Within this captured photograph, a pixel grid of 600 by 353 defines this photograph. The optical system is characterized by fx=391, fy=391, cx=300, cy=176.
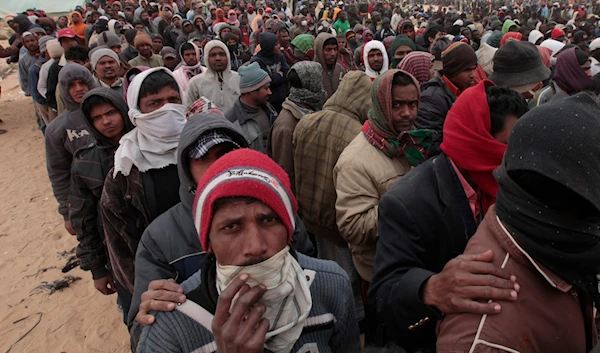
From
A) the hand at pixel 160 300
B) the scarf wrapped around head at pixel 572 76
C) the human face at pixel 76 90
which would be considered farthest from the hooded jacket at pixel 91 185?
the scarf wrapped around head at pixel 572 76

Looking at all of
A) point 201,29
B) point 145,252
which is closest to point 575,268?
point 145,252

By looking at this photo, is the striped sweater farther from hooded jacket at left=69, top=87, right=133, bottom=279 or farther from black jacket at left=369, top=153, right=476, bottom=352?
hooded jacket at left=69, top=87, right=133, bottom=279

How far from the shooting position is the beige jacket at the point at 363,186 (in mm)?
2421

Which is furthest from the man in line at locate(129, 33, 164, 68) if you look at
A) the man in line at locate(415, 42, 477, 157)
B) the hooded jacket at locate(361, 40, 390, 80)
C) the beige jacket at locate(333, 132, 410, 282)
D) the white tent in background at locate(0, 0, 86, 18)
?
the white tent in background at locate(0, 0, 86, 18)

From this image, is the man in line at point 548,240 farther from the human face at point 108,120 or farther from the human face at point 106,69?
the human face at point 106,69

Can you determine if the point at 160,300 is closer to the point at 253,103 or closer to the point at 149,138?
the point at 149,138

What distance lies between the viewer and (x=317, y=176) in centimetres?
312

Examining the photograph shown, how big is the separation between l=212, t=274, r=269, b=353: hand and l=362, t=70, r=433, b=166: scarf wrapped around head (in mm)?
1540

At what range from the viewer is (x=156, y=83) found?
2637mm

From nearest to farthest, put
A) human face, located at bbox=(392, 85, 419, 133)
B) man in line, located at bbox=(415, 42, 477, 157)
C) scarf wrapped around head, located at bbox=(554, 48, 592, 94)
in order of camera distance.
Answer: human face, located at bbox=(392, 85, 419, 133) → man in line, located at bbox=(415, 42, 477, 157) → scarf wrapped around head, located at bbox=(554, 48, 592, 94)

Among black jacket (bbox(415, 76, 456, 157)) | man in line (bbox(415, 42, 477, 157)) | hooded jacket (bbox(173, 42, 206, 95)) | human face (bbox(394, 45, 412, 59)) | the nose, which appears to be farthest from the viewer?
human face (bbox(394, 45, 412, 59))

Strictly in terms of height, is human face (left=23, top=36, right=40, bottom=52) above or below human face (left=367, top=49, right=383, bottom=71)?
below

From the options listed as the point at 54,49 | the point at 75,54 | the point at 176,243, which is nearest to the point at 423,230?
the point at 176,243

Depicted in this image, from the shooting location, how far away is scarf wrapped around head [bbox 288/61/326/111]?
3.61 m
